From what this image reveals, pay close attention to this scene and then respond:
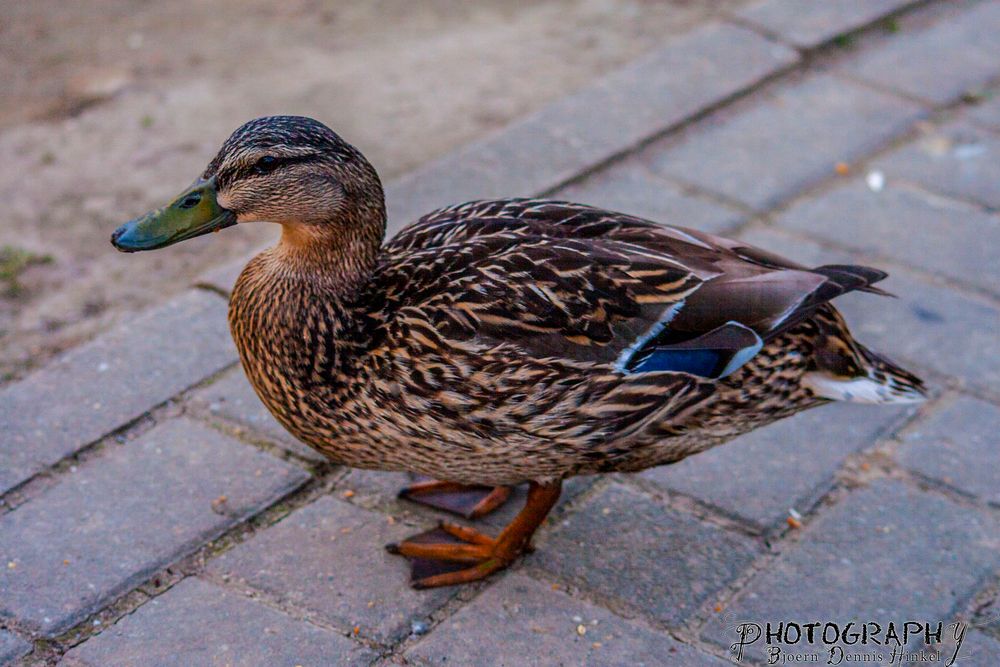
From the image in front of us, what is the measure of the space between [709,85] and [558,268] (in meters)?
2.79

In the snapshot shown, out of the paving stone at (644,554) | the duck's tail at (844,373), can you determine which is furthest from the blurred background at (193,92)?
the duck's tail at (844,373)

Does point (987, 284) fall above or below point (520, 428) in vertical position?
below

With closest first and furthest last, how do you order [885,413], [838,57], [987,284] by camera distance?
1. [885,413]
2. [987,284]
3. [838,57]

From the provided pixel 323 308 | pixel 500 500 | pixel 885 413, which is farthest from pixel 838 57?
pixel 323 308

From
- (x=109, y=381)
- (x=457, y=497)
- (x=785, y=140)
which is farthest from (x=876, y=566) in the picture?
(x=785, y=140)

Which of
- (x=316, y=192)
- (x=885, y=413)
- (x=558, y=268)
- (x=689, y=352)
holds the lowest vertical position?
(x=885, y=413)

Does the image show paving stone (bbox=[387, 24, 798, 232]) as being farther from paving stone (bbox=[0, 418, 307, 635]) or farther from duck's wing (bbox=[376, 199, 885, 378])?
duck's wing (bbox=[376, 199, 885, 378])

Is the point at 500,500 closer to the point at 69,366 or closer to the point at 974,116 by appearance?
the point at 69,366

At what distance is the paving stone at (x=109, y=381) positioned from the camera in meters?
3.62

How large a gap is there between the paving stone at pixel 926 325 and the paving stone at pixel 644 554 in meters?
1.10

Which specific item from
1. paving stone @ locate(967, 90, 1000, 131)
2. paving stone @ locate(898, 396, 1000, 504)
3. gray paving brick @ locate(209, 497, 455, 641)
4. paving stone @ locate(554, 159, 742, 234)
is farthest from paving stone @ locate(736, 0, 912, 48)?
gray paving brick @ locate(209, 497, 455, 641)

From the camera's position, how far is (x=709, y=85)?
555 cm

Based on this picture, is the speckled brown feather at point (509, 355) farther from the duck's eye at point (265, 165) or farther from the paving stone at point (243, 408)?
the paving stone at point (243, 408)

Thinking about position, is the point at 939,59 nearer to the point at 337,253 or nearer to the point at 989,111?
the point at 989,111
